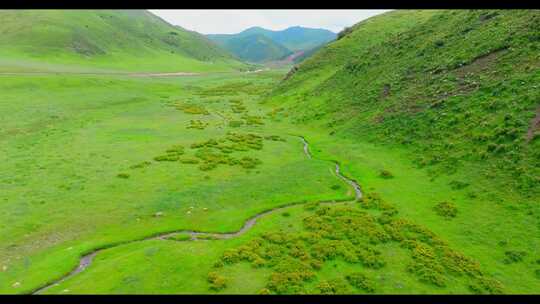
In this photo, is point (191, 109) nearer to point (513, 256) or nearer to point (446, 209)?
point (446, 209)

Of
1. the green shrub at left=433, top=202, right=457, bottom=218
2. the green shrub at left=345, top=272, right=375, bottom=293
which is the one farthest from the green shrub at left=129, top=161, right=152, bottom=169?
the green shrub at left=433, top=202, right=457, bottom=218

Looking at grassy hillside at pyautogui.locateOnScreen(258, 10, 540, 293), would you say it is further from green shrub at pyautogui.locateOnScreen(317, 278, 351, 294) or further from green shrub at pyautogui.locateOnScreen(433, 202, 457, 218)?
green shrub at pyautogui.locateOnScreen(317, 278, 351, 294)

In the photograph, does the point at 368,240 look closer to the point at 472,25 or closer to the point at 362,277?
the point at 362,277

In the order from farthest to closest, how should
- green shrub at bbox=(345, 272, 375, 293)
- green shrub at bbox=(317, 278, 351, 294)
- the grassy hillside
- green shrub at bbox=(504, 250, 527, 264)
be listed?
the grassy hillside
green shrub at bbox=(504, 250, 527, 264)
green shrub at bbox=(345, 272, 375, 293)
green shrub at bbox=(317, 278, 351, 294)

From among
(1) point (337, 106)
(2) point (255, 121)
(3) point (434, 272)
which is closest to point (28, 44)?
(2) point (255, 121)

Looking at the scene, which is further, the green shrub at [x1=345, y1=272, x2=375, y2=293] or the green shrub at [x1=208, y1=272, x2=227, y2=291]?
the green shrub at [x1=345, y1=272, x2=375, y2=293]

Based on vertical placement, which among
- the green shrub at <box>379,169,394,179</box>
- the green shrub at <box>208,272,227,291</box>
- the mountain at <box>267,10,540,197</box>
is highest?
the mountain at <box>267,10,540,197</box>

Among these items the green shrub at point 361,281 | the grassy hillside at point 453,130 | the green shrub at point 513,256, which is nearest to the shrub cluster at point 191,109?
the grassy hillside at point 453,130

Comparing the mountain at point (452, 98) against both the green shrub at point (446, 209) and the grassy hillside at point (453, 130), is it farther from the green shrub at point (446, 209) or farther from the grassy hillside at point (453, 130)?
the green shrub at point (446, 209)

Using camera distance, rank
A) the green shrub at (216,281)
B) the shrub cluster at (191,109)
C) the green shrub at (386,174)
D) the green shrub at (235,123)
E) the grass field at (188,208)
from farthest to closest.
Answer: the shrub cluster at (191,109), the green shrub at (235,123), the green shrub at (386,174), the grass field at (188,208), the green shrub at (216,281)
